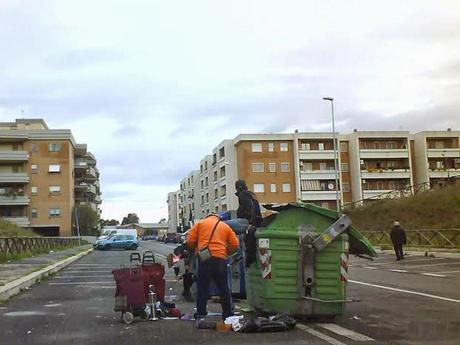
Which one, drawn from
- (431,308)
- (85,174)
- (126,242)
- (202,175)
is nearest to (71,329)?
(431,308)

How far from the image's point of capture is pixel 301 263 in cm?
905

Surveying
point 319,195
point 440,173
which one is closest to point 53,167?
point 319,195

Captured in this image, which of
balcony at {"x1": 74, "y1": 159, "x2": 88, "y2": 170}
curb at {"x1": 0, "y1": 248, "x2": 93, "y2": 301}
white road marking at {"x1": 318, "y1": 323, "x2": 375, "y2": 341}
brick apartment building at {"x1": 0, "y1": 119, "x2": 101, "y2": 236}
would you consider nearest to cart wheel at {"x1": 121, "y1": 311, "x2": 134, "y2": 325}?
white road marking at {"x1": 318, "y1": 323, "x2": 375, "y2": 341}

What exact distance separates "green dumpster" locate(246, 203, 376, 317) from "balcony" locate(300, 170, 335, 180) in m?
74.9

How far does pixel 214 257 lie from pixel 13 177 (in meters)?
72.8

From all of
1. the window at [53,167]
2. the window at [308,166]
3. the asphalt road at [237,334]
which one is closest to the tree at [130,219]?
the window at [53,167]

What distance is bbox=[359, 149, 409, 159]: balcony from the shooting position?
84.2m

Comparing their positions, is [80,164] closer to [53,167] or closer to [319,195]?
[53,167]

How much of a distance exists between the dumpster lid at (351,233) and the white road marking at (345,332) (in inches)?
57.0

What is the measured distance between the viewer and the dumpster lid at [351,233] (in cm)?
926

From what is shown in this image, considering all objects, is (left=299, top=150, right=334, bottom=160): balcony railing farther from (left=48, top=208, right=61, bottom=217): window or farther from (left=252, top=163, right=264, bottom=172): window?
(left=48, top=208, right=61, bottom=217): window

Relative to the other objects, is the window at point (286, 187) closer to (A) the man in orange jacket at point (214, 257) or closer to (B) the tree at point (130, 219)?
(A) the man in orange jacket at point (214, 257)

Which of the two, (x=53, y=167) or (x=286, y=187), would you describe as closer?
(x=53, y=167)

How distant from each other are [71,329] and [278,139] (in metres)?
76.7
